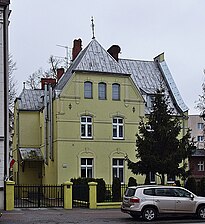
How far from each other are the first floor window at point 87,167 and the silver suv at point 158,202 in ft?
58.0

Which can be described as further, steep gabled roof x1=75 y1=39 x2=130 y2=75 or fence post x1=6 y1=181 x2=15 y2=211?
steep gabled roof x1=75 y1=39 x2=130 y2=75

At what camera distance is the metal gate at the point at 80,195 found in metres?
30.5

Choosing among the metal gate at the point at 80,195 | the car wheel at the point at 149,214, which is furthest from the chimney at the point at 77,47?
the car wheel at the point at 149,214

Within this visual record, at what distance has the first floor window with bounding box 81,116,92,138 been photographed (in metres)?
40.9

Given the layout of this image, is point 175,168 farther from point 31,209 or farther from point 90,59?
point 90,59

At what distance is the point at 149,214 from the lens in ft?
73.1

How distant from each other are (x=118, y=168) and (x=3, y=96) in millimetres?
15525

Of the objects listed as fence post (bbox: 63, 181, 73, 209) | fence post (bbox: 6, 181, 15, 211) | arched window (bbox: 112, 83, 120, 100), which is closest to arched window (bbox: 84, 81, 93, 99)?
arched window (bbox: 112, 83, 120, 100)

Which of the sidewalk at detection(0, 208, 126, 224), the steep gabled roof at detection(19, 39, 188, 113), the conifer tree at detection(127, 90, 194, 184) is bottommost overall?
the sidewalk at detection(0, 208, 126, 224)

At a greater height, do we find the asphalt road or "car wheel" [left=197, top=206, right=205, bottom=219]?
"car wheel" [left=197, top=206, right=205, bottom=219]

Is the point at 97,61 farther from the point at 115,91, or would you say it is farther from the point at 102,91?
the point at 115,91

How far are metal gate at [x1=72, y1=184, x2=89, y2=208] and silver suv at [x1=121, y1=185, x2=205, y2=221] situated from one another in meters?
7.77

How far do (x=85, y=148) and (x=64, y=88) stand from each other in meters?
5.07

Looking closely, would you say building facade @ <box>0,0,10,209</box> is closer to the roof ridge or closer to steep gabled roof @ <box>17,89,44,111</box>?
the roof ridge
